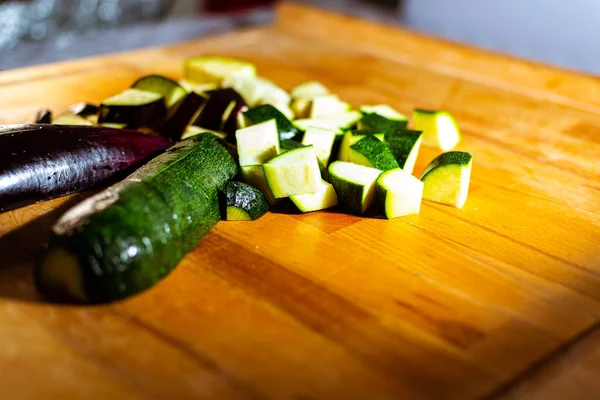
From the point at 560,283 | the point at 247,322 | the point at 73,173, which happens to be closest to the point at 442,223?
the point at 560,283

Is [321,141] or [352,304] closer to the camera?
[352,304]

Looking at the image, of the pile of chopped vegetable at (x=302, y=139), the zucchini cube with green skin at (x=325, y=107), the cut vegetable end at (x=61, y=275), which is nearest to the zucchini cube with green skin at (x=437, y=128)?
the pile of chopped vegetable at (x=302, y=139)

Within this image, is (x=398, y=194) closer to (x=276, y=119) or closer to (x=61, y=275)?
(x=276, y=119)

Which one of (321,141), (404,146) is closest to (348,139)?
(321,141)

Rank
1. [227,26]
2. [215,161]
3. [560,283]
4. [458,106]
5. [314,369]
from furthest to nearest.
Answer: [227,26] → [458,106] → [215,161] → [560,283] → [314,369]

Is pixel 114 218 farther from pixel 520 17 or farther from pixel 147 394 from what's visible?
pixel 520 17

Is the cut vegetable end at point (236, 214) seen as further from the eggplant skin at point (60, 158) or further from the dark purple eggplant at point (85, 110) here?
the dark purple eggplant at point (85, 110)

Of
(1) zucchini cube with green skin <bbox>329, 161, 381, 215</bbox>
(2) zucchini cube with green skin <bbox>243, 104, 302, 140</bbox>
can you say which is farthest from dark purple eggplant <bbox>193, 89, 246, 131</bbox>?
(1) zucchini cube with green skin <bbox>329, 161, 381, 215</bbox>
